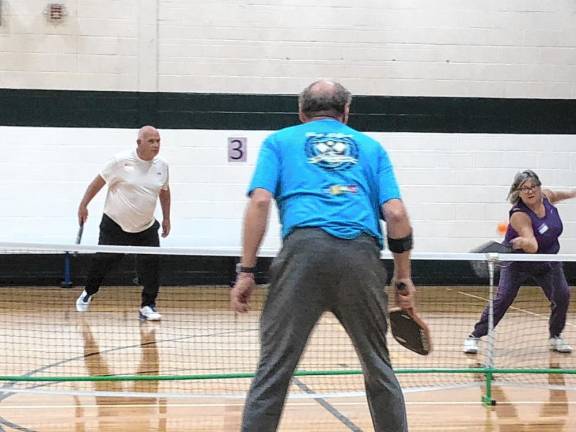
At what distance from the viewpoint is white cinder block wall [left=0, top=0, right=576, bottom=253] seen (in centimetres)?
1134

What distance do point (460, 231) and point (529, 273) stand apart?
518 centimetres

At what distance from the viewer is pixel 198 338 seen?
8.09 meters

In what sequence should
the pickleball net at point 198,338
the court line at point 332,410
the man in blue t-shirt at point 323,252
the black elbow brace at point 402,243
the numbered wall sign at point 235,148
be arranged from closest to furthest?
1. the man in blue t-shirt at point 323,252
2. the black elbow brace at point 402,243
3. the court line at point 332,410
4. the pickleball net at point 198,338
5. the numbered wall sign at point 235,148

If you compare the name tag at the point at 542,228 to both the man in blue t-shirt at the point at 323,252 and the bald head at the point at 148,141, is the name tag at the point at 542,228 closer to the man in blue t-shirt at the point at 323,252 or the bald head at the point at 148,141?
the man in blue t-shirt at the point at 323,252

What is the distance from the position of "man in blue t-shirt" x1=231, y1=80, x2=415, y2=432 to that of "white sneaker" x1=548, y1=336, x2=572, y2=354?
4285 mm

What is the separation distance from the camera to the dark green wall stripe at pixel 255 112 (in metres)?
11.3

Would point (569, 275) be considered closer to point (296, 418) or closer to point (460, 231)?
point (460, 231)

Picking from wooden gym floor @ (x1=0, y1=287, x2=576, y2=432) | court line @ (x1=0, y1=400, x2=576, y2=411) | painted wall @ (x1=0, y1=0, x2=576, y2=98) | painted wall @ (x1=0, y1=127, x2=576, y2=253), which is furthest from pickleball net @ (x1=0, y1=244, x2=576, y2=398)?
painted wall @ (x1=0, y1=0, x2=576, y2=98)

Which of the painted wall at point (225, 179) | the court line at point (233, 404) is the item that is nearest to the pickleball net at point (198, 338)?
the court line at point (233, 404)

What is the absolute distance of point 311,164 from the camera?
352cm

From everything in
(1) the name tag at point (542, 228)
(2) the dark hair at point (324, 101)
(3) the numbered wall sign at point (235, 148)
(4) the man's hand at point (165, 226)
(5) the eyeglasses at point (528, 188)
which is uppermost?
(2) the dark hair at point (324, 101)

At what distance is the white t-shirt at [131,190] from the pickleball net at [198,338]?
403mm

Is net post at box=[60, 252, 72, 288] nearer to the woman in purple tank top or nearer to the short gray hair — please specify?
the woman in purple tank top

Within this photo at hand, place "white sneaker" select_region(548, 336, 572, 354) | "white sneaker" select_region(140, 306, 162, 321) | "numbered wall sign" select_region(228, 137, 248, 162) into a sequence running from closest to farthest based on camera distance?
1. "white sneaker" select_region(548, 336, 572, 354)
2. "white sneaker" select_region(140, 306, 162, 321)
3. "numbered wall sign" select_region(228, 137, 248, 162)
